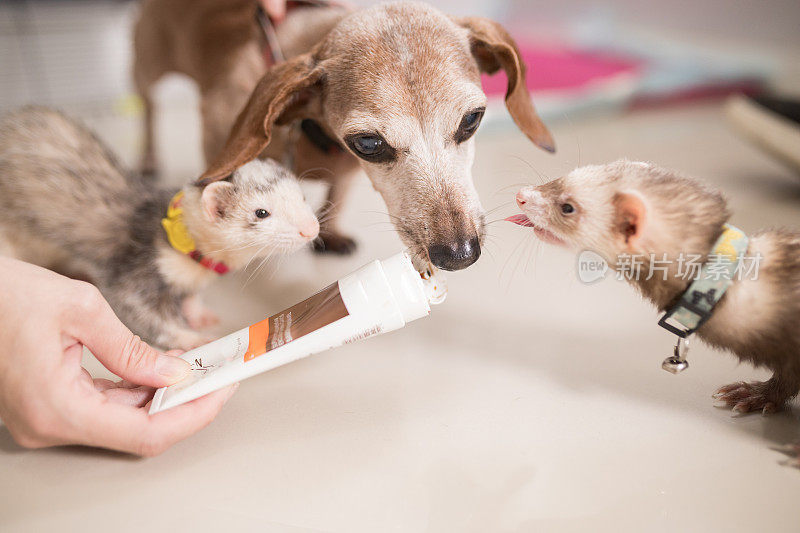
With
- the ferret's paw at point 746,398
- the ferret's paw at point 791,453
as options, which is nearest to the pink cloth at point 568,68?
the ferret's paw at point 746,398

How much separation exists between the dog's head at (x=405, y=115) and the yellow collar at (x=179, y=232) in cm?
9

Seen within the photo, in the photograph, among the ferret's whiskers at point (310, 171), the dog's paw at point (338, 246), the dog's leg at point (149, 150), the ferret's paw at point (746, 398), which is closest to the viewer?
the ferret's paw at point (746, 398)

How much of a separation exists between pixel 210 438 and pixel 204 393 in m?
0.11

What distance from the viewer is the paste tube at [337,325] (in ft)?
2.96

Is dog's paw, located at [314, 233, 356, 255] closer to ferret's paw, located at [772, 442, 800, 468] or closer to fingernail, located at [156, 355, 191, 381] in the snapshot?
fingernail, located at [156, 355, 191, 381]

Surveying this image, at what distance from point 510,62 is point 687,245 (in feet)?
1.99

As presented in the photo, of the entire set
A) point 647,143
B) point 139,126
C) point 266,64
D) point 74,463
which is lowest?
point 139,126

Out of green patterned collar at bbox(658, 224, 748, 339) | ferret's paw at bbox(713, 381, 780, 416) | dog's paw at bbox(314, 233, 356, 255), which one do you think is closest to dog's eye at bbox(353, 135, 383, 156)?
dog's paw at bbox(314, 233, 356, 255)

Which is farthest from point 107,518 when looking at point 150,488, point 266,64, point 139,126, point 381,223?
point 139,126

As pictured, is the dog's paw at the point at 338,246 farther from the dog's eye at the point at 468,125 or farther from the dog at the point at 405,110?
the dog's eye at the point at 468,125

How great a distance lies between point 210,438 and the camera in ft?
3.20

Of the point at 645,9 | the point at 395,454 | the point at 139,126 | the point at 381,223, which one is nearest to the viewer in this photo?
the point at 395,454

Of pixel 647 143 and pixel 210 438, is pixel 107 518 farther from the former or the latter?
pixel 647 143

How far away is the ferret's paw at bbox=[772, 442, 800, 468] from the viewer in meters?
0.90
